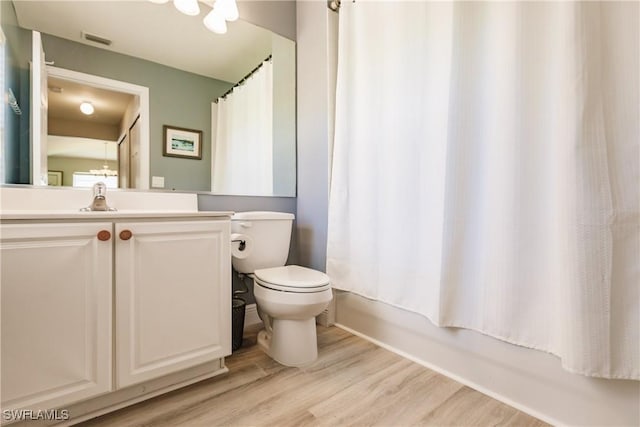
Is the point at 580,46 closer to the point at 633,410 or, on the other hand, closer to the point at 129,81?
the point at 633,410

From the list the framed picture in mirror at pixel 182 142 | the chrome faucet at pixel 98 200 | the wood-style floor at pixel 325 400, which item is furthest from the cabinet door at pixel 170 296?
the framed picture in mirror at pixel 182 142

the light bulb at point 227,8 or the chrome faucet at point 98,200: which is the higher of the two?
the light bulb at point 227,8

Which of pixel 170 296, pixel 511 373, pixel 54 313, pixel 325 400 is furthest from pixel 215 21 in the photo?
pixel 511 373

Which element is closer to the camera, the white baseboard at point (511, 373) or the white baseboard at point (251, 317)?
the white baseboard at point (511, 373)

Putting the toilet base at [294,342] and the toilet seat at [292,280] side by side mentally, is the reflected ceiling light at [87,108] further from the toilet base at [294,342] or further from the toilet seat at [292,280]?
the toilet base at [294,342]

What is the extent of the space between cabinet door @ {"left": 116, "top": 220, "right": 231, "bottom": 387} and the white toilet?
221 mm

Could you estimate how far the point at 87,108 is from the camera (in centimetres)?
147

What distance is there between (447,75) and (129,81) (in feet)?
5.30

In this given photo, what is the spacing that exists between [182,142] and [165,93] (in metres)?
0.29

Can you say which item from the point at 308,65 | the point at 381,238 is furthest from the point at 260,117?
the point at 381,238

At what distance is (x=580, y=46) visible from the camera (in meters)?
0.90

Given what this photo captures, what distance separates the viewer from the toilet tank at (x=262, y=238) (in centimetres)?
168

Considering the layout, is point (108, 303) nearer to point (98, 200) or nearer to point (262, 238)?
→ point (98, 200)

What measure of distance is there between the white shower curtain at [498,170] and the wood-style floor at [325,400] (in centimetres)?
29
